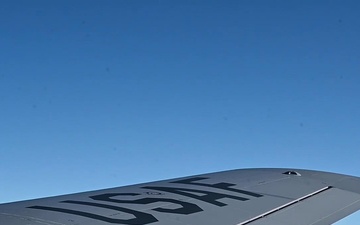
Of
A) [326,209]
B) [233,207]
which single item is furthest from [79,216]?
[326,209]

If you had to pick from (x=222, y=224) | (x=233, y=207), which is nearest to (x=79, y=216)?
(x=222, y=224)

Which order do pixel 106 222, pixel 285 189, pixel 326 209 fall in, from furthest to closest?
pixel 285 189, pixel 326 209, pixel 106 222

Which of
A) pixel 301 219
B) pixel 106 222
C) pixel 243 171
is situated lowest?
pixel 106 222

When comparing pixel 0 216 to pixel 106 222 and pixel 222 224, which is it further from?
pixel 222 224

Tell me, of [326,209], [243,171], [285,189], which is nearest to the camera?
[326,209]

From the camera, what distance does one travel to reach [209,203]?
25.2 feet

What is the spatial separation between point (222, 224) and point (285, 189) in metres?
2.69

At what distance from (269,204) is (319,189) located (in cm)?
158

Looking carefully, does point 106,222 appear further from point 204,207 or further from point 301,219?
point 301,219

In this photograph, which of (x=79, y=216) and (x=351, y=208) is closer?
(x=79, y=216)

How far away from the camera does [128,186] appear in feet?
30.2

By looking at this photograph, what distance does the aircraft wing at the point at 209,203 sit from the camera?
6.52 m

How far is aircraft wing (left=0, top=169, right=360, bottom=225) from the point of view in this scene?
6.52 meters

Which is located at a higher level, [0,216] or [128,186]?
[128,186]
